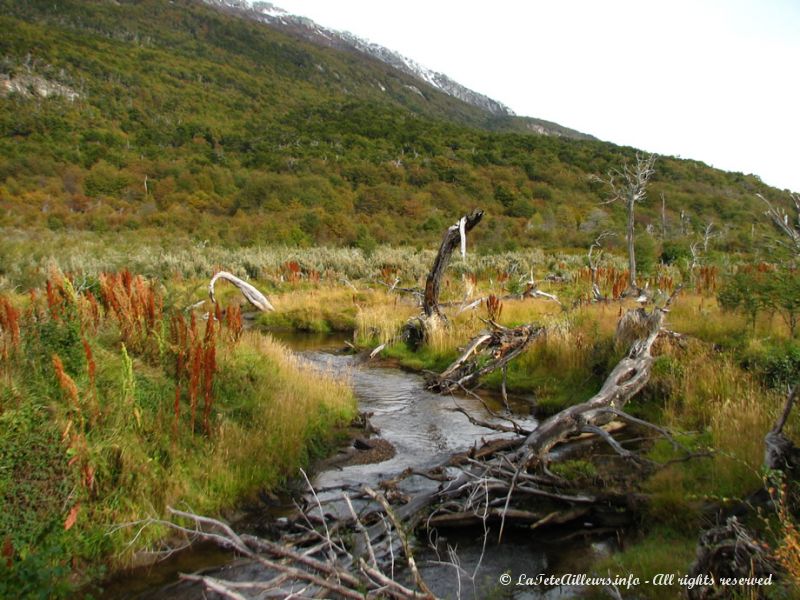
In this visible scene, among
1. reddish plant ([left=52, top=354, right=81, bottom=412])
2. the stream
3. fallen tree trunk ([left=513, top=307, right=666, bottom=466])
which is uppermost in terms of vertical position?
fallen tree trunk ([left=513, top=307, right=666, bottom=466])

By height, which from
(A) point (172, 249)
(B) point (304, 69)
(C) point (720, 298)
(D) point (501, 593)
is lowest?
(A) point (172, 249)

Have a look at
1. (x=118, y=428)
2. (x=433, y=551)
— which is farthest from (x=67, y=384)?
(x=433, y=551)

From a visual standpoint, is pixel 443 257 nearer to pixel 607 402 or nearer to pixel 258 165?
pixel 607 402

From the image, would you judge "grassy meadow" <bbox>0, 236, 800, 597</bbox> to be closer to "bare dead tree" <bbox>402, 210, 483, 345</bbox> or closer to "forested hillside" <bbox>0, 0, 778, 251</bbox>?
"bare dead tree" <bbox>402, 210, 483, 345</bbox>

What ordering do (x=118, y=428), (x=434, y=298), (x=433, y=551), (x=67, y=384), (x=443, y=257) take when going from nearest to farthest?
1. (x=67, y=384)
2. (x=433, y=551)
3. (x=118, y=428)
4. (x=443, y=257)
5. (x=434, y=298)

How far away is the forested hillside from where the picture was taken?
48188mm

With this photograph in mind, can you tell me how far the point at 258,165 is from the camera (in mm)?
69688

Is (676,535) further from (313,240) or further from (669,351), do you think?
(313,240)

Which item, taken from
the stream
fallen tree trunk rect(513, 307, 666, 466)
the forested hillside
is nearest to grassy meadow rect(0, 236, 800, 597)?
the stream

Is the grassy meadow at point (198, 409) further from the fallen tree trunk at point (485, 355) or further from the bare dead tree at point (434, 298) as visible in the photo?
the bare dead tree at point (434, 298)

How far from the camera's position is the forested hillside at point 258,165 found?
4819 cm

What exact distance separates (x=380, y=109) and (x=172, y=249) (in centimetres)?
7406

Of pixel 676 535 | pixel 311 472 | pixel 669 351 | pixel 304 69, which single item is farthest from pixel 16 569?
pixel 304 69

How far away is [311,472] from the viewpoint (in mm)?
6434
